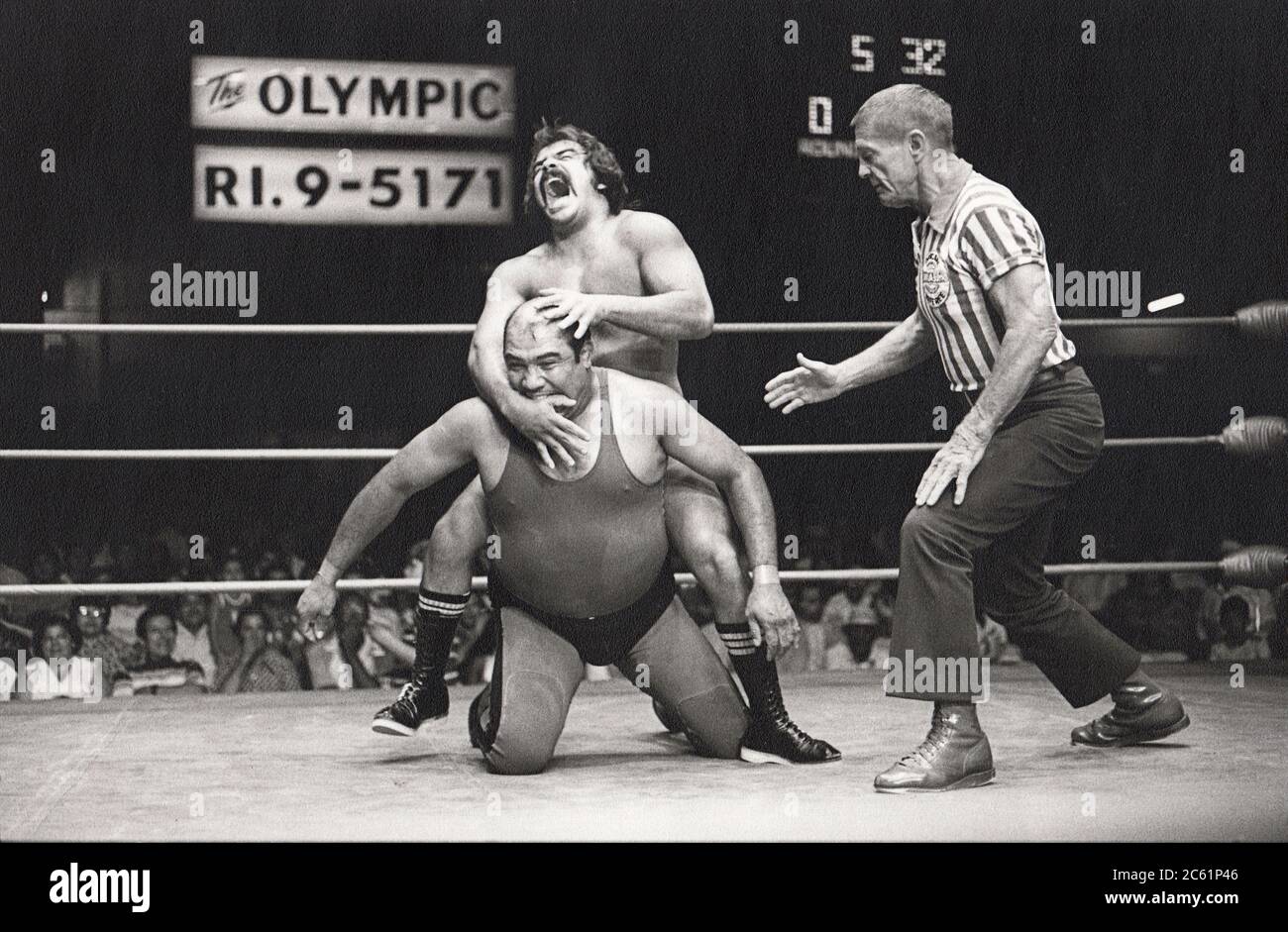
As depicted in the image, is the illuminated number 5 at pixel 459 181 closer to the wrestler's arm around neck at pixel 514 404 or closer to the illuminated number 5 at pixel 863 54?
the illuminated number 5 at pixel 863 54

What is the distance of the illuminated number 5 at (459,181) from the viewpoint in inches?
196

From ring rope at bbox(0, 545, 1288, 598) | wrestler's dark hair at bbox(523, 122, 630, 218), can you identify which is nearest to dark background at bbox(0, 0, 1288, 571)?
ring rope at bbox(0, 545, 1288, 598)

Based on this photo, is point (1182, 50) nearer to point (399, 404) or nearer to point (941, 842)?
point (399, 404)

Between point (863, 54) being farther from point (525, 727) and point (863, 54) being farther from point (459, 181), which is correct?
point (525, 727)

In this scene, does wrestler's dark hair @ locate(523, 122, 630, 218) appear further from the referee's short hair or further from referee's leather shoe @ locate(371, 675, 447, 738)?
referee's leather shoe @ locate(371, 675, 447, 738)

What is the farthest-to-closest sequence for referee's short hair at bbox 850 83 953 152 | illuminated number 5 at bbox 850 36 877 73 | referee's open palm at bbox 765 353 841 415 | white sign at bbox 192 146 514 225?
illuminated number 5 at bbox 850 36 877 73 → white sign at bbox 192 146 514 225 → referee's open palm at bbox 765 353 841 415 → referee's short hair at bbox 850 83 953 152

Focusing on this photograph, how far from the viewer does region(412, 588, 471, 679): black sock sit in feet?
9.14

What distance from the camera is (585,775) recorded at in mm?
2641

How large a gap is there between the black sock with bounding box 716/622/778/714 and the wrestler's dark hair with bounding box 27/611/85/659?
2.36m

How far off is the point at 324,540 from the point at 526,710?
2.95 metres

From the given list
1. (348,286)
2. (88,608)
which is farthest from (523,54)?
(88,608)

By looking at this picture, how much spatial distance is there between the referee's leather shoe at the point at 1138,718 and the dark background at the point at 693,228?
8.33 feet

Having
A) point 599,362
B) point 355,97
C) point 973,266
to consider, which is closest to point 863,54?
point 355,97

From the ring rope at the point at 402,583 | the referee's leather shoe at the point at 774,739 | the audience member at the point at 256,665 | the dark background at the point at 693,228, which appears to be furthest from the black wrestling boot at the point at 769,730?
the dark background at the point at 693,228
